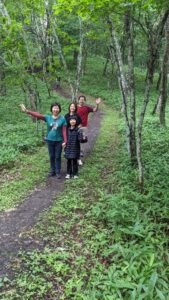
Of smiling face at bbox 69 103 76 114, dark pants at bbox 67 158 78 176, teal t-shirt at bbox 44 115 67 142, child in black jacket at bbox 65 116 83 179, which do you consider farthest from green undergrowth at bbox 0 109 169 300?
smiling face at bbox 69 103 76 114

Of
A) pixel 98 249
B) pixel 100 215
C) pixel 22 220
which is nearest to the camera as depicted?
pixel 98 249

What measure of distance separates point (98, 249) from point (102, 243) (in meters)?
0.14

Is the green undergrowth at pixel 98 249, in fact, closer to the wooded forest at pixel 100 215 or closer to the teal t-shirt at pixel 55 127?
the wooded forest at pixel 100 215

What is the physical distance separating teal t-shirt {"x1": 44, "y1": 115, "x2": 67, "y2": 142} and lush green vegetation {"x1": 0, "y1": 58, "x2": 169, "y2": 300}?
1381 millimetres

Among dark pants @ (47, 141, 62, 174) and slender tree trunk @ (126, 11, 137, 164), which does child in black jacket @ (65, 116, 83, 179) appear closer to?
dark pants @ (47, 141, 62, 174)

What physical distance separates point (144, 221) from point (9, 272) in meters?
2.90

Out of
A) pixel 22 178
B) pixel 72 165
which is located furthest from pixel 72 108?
pixel 22 178

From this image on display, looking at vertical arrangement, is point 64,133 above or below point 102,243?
above

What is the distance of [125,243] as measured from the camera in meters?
5.97

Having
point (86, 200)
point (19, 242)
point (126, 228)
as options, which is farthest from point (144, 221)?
point (19, 242)

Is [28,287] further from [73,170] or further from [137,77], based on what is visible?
[137,77]

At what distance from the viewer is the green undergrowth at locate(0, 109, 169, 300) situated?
4684mm

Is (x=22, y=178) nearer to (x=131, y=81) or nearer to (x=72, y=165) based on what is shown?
(x=72, y=165)

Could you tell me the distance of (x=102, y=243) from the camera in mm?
5891
